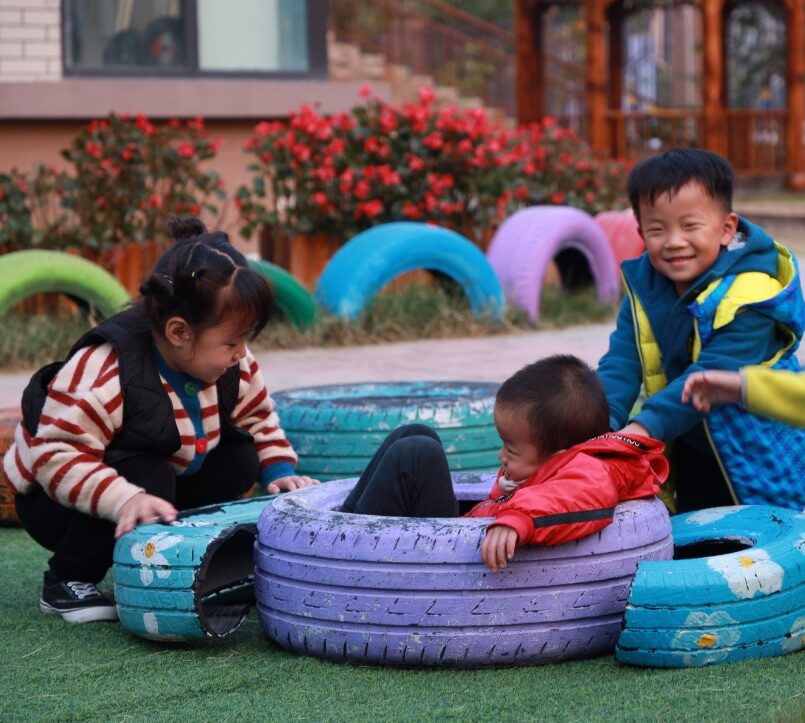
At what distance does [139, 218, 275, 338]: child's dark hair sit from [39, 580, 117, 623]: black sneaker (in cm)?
71

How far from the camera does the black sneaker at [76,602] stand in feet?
11.8

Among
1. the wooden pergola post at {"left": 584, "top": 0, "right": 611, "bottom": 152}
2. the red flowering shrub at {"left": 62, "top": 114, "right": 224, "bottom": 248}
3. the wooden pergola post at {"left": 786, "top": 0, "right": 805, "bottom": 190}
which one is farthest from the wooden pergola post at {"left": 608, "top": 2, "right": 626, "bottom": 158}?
the red flowering shrub at {"left": 62, "top": 114, "right": 224, "bottom": 248}

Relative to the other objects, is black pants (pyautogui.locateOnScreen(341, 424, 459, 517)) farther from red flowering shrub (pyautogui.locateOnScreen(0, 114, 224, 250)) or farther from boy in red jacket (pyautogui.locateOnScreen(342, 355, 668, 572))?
red flowering shrub (pyautogui.locateOnScreen(0, 114, 224, 250))

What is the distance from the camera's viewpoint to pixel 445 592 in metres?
3.00

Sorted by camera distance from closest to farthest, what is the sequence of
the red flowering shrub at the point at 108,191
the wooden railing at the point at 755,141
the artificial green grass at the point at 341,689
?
the artificial green grass at the point at 341,689
the red flowering shrub at the point at 108,191
the wooden railing at the point at 755,141

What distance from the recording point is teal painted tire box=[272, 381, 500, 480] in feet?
14.9

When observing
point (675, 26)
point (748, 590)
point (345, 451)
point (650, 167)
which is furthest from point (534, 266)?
point (675, 26)

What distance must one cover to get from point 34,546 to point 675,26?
32164 mm

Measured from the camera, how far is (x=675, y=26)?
113 feet

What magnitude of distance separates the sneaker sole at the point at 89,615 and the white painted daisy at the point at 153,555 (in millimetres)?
392

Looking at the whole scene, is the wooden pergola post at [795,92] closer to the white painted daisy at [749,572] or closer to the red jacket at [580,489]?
the red jacket at [580,489]

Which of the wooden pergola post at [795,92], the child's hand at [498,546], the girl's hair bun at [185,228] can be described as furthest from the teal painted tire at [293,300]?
the wooden pergola post at [795,92]

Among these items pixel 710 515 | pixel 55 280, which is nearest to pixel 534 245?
pixel 55 280

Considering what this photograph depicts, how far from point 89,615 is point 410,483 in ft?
3.01
